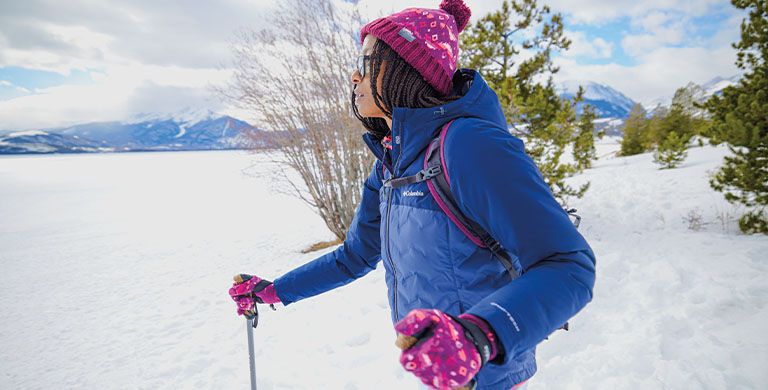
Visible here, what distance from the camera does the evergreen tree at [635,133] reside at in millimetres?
24656

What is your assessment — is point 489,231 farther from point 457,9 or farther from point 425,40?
point 457,9

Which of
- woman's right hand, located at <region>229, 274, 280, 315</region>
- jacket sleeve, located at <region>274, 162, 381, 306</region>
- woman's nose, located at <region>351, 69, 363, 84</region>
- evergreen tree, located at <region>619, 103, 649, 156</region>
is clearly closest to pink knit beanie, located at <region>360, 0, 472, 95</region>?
woman's nose, located at <region>351, 69, 363, 84</region>

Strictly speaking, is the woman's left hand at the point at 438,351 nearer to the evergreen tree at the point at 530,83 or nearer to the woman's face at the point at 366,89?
the woman's face at the point at 366,89

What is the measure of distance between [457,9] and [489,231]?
3.60 feet

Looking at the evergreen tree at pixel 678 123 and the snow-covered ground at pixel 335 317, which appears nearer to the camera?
the snow-covered ground at pixel 335 317

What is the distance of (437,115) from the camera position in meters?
1.11

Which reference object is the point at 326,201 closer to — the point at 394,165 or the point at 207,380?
the point at 207,380

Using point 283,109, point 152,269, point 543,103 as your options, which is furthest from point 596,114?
point 152,269

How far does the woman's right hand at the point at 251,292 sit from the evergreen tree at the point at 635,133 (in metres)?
29.8

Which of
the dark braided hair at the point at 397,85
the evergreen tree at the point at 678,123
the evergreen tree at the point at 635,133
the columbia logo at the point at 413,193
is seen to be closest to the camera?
the columbia logo at the point at 413,193

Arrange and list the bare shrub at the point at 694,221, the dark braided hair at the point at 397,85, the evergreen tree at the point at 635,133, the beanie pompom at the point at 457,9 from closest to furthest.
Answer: the dark braided hair at the point at 397,85
the beanie pompom at the point at 457,9
the bare shrub at the point at 694,221
the evergreen tree at the point at 635,133

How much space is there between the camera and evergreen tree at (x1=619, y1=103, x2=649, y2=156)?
971 inches

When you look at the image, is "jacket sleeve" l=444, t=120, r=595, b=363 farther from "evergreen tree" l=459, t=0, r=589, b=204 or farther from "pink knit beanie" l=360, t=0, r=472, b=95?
"evergreen tree" l=459, t=0, r=589, b=204

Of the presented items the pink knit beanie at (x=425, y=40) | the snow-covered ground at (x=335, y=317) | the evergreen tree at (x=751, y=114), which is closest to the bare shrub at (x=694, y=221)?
the snow-covered ground at (x=335, y=317)
